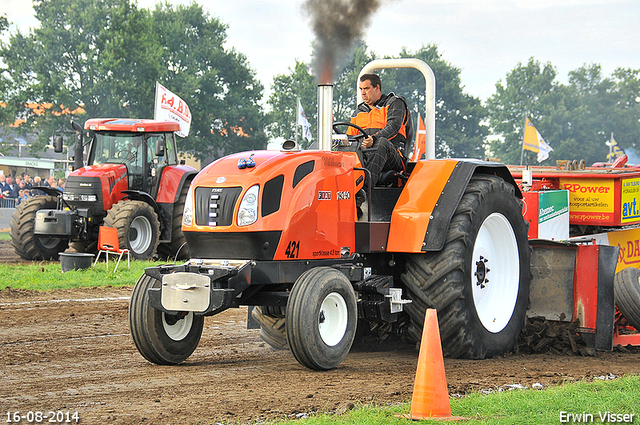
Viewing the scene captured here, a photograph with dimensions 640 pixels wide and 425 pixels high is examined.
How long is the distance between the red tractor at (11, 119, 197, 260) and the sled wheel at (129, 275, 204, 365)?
343 inches

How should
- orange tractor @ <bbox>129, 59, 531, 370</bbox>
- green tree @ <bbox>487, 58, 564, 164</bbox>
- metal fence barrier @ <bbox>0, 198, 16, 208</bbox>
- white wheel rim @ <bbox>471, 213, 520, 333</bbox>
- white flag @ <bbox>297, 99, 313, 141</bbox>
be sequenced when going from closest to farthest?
orange tractor @ <bbox>129, 59, 531, 370</bbox> → white wheel rim @ <bbox>471, 213, 520, 333</bbox> → metal fence barrier @ <bbox>0, 198, 16, 208</bbox> → white flag @ <bbox>297, 99, 313, 141</bbox> → green tree @ <bbox>487, 58, 564, 164</bbox>

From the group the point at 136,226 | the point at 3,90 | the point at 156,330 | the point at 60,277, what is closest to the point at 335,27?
the point at 156,330

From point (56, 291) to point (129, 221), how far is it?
356 cm

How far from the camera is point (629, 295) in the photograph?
712 centimetres

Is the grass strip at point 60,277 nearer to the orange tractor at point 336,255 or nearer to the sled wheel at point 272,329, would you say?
the sled wheel at point 272,329

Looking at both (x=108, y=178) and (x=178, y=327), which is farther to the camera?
(x=108, y=178)

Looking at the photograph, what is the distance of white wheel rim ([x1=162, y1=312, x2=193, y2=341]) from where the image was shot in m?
→ 6.00

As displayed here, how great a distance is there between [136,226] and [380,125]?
912 centimetres

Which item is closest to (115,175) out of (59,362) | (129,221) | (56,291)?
(129,221)

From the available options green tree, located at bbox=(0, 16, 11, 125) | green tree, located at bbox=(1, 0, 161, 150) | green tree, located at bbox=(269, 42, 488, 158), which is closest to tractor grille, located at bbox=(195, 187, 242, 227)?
green tree, located at bbox=(0, 16, 11, 125)

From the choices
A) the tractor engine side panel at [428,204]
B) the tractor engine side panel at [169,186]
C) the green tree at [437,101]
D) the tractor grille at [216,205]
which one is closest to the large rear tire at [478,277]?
the tractor engine side panel at [428,204]

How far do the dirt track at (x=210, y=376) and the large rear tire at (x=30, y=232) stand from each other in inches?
296

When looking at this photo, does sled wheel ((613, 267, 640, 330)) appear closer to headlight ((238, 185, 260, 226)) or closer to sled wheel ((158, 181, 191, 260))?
headlight ((238, 185, 260, 226))

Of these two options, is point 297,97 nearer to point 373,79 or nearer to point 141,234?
point 141,234
